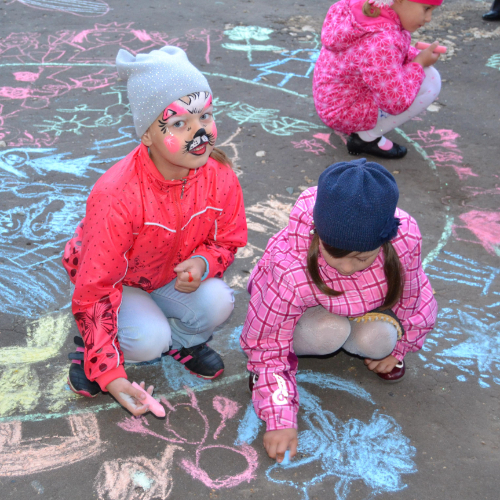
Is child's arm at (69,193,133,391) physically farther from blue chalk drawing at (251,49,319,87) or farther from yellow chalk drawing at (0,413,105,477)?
blue chalk drawing at (251,49,319,87)

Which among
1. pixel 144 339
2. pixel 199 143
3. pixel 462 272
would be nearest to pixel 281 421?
pixel 144 339

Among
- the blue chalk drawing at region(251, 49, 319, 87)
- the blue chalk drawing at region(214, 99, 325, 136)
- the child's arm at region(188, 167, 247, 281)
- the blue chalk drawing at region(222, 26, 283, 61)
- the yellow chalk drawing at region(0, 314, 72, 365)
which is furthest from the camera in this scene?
the blue chalk drawing at region(222, 26, 283, 61)

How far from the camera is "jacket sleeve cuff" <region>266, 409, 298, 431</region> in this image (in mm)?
1771

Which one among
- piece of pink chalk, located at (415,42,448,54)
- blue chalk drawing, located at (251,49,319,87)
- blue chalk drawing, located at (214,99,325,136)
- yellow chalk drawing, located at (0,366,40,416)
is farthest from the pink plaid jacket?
blue chalk drawing, located at (251,49,319,87)

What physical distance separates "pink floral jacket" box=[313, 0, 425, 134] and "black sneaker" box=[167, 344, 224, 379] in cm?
181

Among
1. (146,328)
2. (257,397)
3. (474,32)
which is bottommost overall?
(257,397)

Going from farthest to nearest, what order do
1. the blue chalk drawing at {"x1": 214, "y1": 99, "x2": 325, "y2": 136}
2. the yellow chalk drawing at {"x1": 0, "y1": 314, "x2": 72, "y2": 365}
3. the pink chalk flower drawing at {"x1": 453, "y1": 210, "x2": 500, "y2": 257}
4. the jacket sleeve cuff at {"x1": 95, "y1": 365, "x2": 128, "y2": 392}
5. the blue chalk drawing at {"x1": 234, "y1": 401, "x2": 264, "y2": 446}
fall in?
the blue chalk drawing at {"x1": 214, "y1": 99, "x2": 325, "y2": 136} < the pink chalk flower drawing at {"x1": 453, "y1": 210, "x2": 500, "y2": 257} < the yellow chalk drawing at {"x1": 0, "y1": 314, "x2": 72, "y2": 365} < the blue chalk drawing at {"x1": 234, "y1": 401, "x2": 264, "y2": 446} < the jacket sleeve cuff at {"x1": 95, "y1": 365, "x2": 128, "y2": 392}

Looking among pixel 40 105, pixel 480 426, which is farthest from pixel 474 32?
pixel 480 426

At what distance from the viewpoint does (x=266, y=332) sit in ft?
5.91

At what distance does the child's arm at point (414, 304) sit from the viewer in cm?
177

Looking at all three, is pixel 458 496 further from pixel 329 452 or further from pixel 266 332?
pixel 266 332

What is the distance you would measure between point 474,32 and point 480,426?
14.3 ft

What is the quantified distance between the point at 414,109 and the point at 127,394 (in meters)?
2.46

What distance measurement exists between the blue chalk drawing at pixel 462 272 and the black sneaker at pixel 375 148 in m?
0.96
